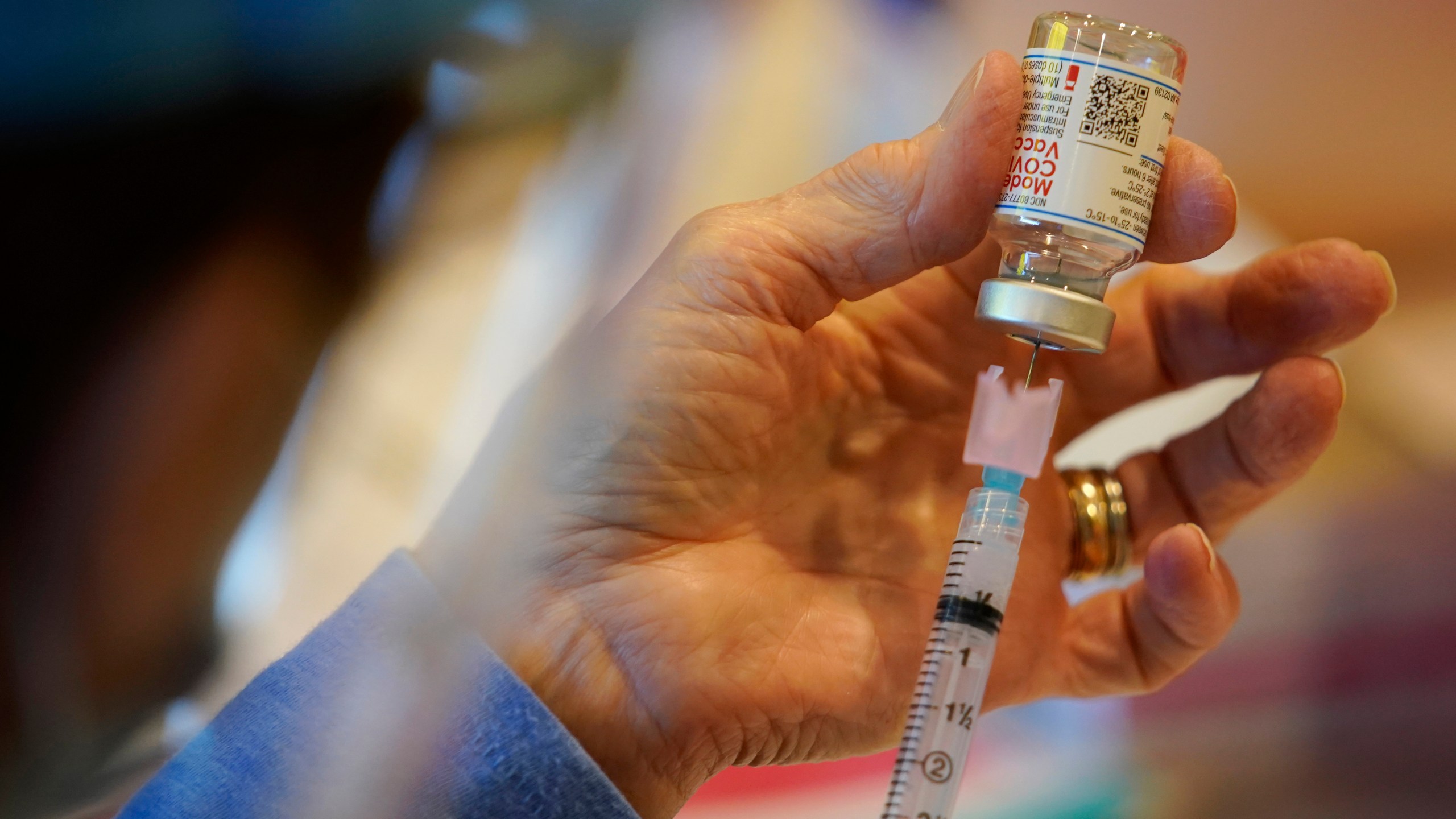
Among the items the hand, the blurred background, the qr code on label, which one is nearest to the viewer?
the qr code on label

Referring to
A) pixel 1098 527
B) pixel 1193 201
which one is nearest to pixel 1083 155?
pixel 1193 201

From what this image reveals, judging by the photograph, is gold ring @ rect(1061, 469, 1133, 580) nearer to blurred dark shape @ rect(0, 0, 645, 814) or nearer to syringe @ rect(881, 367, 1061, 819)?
syringe @ rect(881, 367, 1061, 819)

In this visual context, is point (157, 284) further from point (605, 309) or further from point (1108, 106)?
point (1108, 106)

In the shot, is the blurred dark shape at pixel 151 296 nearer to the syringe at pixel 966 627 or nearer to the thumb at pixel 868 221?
the thumb at pixel 868 221

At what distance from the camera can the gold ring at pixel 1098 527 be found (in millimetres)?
971

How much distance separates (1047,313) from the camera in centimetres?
68

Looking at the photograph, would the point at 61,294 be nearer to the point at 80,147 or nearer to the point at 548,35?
the point at 80,147

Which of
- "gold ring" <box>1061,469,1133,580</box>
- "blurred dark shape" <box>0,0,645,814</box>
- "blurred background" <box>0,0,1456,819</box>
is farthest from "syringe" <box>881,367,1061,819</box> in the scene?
"blurred dark shape" <box>0,0,645,814</box>

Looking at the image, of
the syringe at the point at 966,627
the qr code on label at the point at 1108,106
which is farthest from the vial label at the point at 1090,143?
the syringe at the point at 966,627

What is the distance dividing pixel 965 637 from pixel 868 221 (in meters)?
0.30

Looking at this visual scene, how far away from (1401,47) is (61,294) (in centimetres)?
128

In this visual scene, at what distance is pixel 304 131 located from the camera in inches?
36.4

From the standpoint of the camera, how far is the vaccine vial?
648mm

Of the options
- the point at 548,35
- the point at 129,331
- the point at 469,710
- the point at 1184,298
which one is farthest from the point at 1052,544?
the point at 129,331
